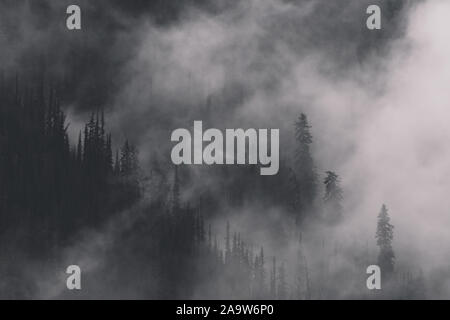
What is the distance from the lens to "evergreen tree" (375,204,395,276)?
71.8 meters

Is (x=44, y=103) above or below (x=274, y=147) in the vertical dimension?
above

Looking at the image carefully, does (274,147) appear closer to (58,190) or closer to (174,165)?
(174,165)

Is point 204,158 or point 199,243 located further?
point 199,243

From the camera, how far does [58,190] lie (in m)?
76.8

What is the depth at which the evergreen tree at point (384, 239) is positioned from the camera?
2827 inches

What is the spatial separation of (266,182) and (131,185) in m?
14.0

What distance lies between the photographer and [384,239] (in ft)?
238

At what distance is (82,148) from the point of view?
78875 mm

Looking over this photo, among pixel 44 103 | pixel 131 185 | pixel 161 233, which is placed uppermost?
pixel 44 103
